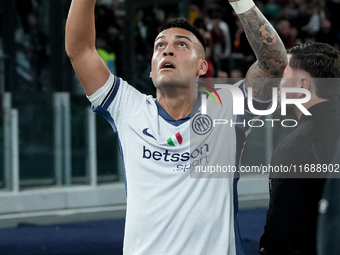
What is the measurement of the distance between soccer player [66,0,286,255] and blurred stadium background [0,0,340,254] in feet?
17.6

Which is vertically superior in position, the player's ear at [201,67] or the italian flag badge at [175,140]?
the player's ear at [201,67]

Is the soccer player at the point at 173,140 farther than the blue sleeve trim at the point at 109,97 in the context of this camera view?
No

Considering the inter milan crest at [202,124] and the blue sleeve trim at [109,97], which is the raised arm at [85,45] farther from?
the inter milan crest at [202,124]

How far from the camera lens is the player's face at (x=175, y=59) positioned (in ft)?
8.39

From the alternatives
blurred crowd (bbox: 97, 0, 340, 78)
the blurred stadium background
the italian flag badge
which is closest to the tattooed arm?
the italian flag badge

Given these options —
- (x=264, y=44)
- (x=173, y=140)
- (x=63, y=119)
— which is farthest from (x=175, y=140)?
(x=63, y=119)

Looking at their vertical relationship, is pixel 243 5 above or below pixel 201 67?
above

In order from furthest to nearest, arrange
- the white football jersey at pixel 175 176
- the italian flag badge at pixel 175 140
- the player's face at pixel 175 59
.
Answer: the player's face at pixel 175 59, the italian flag badge at pixel 175 140, the white football jersey at pixel 175 176

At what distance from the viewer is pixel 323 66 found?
92.0 inches

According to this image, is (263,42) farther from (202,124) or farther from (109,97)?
(109,97)

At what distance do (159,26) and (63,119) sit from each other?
2189 millimetres

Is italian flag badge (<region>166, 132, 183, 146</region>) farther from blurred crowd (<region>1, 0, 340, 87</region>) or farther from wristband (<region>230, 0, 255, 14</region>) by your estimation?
blurred crowd (<region>1, 0, 340, 87</region>)

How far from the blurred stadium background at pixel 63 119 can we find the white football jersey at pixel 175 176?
17.6ft

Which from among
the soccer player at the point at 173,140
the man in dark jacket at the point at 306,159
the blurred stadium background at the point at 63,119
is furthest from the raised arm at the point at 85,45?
the blurred stadium background at the point at 63,119
